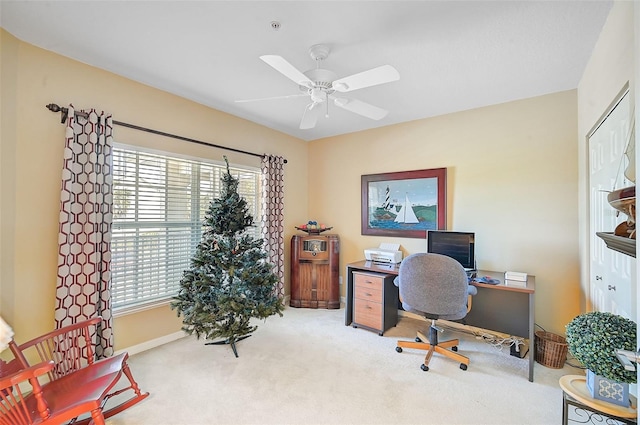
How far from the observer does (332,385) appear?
88.1 inches

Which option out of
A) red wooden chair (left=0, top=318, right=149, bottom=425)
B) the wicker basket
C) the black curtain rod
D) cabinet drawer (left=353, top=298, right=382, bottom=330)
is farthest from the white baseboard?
the wicker basket

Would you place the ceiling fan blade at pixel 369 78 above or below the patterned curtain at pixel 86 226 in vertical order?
above

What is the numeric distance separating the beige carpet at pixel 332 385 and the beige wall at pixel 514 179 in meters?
0.89

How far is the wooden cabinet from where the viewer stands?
161 inches

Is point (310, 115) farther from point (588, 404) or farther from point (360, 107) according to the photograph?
point (588, 404)

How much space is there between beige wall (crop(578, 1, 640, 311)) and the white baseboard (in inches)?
145

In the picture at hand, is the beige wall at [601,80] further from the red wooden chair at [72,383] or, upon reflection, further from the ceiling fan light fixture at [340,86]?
the red wooden chair at [72,383]

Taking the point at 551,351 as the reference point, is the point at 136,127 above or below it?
above

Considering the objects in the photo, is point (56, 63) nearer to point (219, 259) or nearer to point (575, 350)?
point (219, 259)

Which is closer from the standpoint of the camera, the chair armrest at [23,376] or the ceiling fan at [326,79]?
the chair armrest at [23,376]

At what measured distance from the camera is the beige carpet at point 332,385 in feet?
6.26

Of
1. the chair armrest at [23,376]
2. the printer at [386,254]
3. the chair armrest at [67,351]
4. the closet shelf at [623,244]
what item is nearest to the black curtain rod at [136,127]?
the chair armrest at [67,351]

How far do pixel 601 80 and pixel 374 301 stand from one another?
2653 mm

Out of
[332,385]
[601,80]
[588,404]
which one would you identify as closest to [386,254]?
[332,385]
